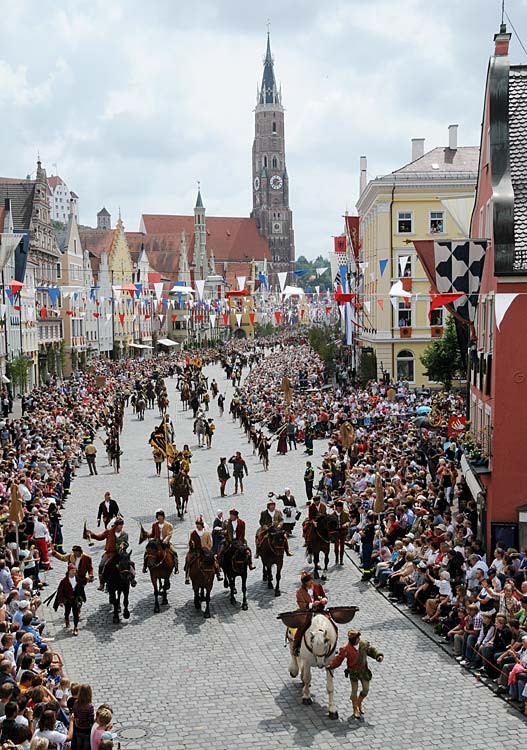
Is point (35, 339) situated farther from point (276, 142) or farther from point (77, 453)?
point (276, 142)

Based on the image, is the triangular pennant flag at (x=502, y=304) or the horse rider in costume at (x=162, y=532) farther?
the triangular pennant flag at (x=502, y=304)

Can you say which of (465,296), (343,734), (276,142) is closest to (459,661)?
(343,734)

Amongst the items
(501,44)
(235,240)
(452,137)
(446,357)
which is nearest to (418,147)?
(452,137)

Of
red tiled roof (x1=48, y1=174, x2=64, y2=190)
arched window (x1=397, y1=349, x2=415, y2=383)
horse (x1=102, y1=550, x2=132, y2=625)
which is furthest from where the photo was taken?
red tiled roof (x1=48, y1=174, x2=64, y2=190)

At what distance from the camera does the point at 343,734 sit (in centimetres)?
1127

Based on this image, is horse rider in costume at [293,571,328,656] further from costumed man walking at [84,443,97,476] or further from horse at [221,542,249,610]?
costumed man walking at [84,443,97,476]

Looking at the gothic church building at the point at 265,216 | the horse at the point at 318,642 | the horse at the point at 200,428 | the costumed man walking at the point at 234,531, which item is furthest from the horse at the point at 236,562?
the gothic church building at the point at 265,216

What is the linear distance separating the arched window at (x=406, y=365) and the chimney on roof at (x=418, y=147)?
12.7 m

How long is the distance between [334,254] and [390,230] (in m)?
12.7

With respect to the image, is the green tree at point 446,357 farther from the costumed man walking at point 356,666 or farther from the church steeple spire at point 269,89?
the church steeple spire at point 269,89

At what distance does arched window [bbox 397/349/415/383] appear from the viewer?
2130 inches

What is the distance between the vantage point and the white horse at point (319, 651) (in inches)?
465

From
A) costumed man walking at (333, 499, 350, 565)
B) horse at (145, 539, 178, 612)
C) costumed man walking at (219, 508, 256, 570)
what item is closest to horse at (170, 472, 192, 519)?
costumed man walking at (333, 499, 350, 565)

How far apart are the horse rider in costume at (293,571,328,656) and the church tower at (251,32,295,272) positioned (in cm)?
17767
